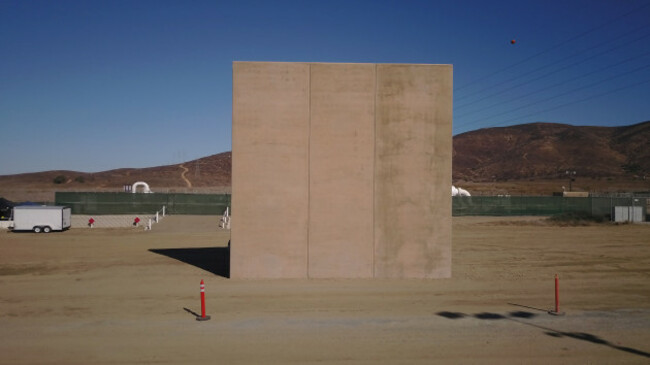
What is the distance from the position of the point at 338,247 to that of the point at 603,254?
1481 centimetres

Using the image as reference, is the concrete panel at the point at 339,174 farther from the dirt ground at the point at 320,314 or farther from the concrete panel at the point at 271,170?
the dirt ground at the point at 320,314

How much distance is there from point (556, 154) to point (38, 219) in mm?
148784

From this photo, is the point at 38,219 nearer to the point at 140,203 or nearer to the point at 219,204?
the point at 140,203

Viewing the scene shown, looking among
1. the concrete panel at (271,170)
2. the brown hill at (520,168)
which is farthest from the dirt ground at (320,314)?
the brown hill at (520,168)

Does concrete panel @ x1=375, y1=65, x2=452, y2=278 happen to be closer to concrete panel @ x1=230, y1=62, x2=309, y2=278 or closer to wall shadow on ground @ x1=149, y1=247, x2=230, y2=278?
concrete panel @ x1=230, y1=62, x2=309, y2=278

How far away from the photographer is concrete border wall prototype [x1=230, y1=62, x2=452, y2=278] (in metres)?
16.8

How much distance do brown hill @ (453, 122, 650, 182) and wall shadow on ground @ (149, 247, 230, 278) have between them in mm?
120355

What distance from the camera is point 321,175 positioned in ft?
55.3

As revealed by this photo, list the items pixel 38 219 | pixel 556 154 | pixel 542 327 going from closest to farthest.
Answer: pixel 542 327 < pixel 38 219 < pixel 556 154

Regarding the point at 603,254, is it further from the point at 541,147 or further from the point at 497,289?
the point at 541,147

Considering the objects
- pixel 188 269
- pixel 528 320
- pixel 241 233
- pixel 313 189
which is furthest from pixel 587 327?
pixel 188 269

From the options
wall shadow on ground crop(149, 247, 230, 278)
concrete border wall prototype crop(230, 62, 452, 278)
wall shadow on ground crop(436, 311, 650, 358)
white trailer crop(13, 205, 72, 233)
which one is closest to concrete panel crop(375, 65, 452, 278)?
concrete border wall prototype crop(230, 62, 452, 278)

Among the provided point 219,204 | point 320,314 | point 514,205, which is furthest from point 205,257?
point 514,205

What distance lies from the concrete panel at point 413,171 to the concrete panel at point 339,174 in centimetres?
56
